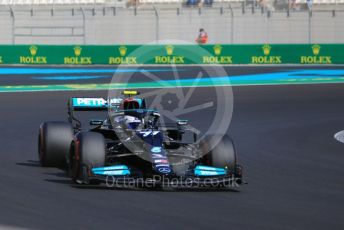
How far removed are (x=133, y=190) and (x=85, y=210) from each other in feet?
5.24

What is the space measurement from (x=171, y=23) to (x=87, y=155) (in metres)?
34.7

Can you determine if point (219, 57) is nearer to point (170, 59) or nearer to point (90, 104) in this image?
point (170, 59)

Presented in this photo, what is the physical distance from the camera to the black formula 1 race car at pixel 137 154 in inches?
418

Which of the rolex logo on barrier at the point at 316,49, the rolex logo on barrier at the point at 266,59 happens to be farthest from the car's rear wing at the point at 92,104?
the rolex logo on barrier at the point at 316,49

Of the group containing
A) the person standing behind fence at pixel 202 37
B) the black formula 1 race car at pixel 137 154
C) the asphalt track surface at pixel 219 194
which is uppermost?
the person standing behind fence at pixel 202 37

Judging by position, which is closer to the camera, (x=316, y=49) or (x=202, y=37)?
(x=316, y=49)

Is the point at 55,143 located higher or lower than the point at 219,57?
lower

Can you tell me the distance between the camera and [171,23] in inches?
1770

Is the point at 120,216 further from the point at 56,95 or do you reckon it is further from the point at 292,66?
the point at 292,66

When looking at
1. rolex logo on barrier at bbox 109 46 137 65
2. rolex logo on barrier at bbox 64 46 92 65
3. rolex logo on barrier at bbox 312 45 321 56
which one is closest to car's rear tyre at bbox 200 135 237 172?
rolex logo on barrier at bbox 109 46 137 65

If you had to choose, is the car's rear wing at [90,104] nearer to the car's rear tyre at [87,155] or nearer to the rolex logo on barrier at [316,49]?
the car's rear tyre at [87,155]

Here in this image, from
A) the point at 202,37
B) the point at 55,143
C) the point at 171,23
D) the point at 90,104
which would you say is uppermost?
the point at 171,23

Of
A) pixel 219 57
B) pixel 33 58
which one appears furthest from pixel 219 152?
pixel 33 58

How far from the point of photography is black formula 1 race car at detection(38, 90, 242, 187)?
34.8 feet
